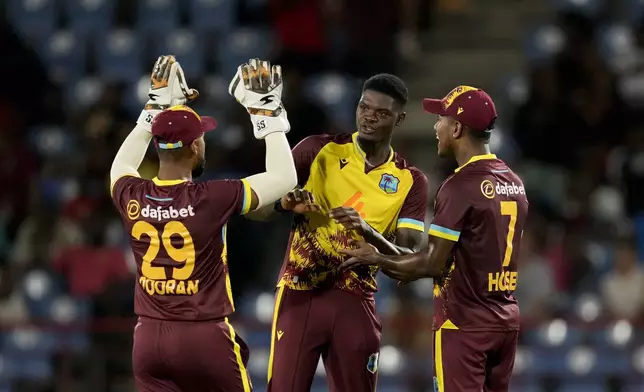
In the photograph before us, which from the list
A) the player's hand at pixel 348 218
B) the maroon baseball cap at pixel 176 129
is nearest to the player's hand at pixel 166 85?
the maroon baseball cap at pixel 176 129

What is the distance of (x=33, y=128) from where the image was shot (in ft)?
43.3

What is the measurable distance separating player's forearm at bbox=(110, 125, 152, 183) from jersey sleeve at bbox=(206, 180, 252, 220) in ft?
1.98

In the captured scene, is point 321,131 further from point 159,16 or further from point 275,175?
point 275,175

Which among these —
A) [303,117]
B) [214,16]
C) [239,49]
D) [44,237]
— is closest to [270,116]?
Result: [303,117]

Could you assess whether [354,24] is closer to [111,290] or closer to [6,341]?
[111,290]

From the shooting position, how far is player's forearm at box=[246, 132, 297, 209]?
6.16 metres

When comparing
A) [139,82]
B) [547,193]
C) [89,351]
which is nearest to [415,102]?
[547,193]

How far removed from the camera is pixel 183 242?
19.6ft

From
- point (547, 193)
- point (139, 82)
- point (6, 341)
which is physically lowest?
point (6, 341)

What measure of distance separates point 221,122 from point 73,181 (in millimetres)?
1654

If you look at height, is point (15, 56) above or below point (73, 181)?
above

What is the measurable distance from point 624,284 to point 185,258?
5.77m

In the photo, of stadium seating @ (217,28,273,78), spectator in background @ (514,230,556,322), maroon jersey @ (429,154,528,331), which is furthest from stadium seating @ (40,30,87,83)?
maroon jersey @ (429,154,528,331)

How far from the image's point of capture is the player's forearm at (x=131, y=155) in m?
6.44
